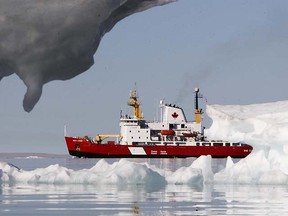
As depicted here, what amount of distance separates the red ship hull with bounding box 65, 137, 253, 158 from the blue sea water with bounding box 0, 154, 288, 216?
226ft

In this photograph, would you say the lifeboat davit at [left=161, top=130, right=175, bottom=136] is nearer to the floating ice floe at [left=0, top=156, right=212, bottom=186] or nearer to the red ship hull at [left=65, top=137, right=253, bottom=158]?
the red ship hull at [left=65, top=137, right=253, bottom=158]

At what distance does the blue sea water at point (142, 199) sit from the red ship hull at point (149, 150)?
2714 inches

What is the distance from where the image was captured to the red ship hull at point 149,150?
91.2m

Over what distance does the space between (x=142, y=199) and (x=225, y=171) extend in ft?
24.5

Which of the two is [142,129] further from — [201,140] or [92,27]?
[92,27]

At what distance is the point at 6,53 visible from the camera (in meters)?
12.8

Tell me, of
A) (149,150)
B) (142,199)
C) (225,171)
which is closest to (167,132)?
(149,150)

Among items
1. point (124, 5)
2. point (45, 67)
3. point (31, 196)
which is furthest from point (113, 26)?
point (31, 196)

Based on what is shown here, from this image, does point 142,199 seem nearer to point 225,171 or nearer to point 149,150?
point 225,171

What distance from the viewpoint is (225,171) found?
78.0 ft

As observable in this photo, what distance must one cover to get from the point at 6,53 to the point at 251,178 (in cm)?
1123

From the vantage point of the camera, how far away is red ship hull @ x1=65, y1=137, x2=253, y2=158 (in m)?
91.2

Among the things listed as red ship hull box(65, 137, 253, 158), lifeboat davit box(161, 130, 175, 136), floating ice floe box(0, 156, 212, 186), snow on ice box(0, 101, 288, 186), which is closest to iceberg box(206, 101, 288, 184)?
snow on ice box(0, 101, 288, 186)

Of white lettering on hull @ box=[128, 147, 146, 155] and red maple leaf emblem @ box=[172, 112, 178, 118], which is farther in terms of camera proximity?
red maple leaf emblem @ box=[172, 112, 178, 118]
